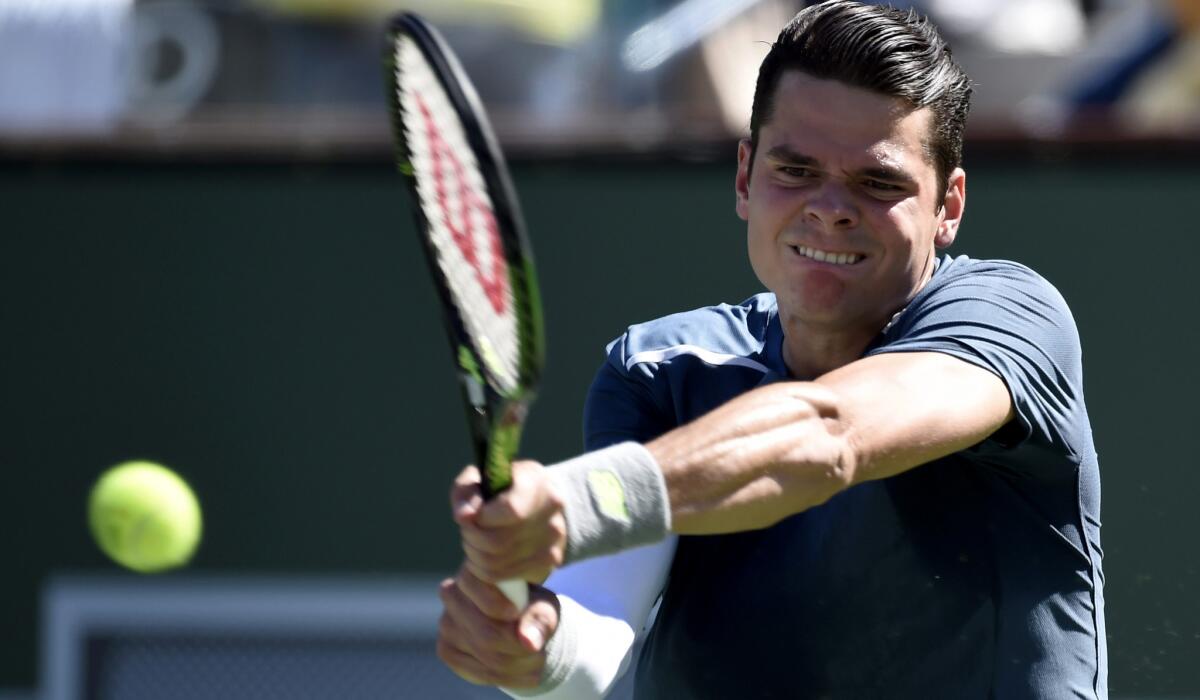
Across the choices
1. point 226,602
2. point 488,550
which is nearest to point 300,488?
point 226,602

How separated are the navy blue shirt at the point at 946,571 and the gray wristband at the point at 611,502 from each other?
1.57 feet

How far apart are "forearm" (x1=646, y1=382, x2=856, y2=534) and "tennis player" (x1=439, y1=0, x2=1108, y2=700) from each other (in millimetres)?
38

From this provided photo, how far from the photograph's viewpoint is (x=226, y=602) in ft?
18.5

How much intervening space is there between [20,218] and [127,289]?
A: 409 mm

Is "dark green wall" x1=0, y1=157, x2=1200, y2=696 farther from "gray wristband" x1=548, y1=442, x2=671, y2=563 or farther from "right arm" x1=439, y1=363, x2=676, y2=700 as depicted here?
"gray wristband" x1=548, y1=442, x2=671, y2=563

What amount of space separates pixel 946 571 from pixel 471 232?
0.77 m

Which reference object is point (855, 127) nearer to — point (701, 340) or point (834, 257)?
point (834, 257)

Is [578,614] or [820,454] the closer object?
[820,454]

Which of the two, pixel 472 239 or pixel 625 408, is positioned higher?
pixel 472 239

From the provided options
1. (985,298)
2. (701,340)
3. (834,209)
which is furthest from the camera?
(701,340)

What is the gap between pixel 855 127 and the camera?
7.89 feet

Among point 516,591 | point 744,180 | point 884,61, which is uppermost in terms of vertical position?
point 884,61

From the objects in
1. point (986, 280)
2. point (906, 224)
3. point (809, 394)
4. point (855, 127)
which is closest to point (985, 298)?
point (986, 280)

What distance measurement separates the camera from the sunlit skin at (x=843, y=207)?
241cm
